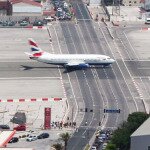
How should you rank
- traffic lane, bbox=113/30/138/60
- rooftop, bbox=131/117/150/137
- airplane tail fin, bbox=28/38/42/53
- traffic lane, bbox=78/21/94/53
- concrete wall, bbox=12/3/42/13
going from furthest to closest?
1. concrete wall, bbox=12/3/42/13
2. traffic lane, bbox=78/21/94/53
3. traffic lane, bbox=113/30/138/60
4. airplane tail fin, bbox=28/38/42/53
5. rooftop, bbox=131/117/150/137

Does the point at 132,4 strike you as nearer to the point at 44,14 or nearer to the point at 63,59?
the point at 44,14

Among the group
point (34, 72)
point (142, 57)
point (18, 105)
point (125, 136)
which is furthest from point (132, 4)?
point (125, 136)

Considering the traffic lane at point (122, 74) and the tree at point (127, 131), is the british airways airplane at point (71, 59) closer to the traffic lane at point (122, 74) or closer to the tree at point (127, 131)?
the traffic lane at point (122, 74)

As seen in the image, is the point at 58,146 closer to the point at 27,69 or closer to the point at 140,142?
the point at 140,142

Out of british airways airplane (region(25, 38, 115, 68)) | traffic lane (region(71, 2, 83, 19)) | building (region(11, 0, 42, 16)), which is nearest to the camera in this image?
british airways airplane (region(25, 38, 115, 68))

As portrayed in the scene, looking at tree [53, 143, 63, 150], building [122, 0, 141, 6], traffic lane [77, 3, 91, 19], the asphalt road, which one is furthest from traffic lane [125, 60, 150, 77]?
building [122, 0, 141, 6]

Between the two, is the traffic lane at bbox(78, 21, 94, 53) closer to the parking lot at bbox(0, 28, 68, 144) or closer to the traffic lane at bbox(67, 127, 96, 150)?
the parking lot at bbox(0, 28, 68, 144)
